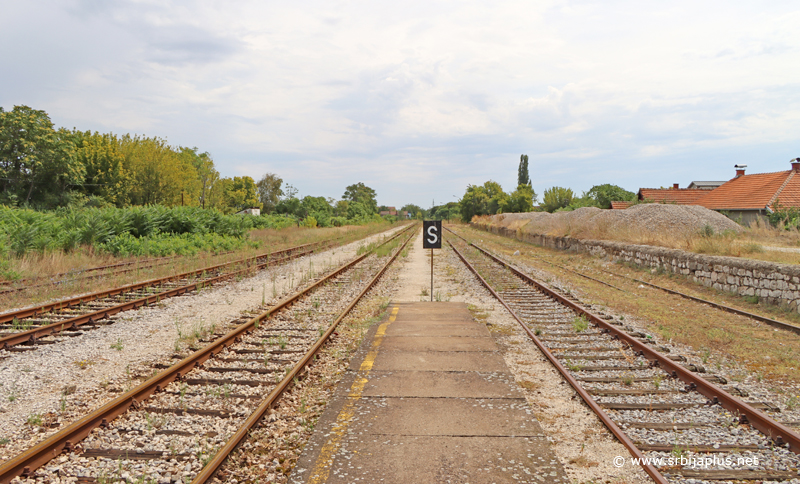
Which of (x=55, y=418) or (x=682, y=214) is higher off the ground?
(x=682, y=214)

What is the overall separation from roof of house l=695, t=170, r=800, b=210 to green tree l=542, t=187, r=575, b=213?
583 inches

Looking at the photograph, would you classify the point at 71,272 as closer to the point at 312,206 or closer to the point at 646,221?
the point at 646,221

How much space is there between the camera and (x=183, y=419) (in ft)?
14.8

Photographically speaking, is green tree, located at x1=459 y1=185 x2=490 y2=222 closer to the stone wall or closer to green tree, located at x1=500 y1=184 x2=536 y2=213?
green tree, located at x1=500 y1=184 x2=536 y2=213

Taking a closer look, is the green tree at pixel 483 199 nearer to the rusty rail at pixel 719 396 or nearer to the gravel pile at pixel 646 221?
the gravel pile at pixel 646 221

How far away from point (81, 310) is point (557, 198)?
50.6 meters

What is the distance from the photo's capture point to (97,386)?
215 inches

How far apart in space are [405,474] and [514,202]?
6463 cm

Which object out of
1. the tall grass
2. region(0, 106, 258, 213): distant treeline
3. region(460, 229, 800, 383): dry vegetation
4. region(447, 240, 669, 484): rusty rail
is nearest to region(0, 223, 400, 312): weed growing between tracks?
the tall grass

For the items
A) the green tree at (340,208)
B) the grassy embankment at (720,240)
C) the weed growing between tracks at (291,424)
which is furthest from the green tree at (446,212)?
the weed growing between tracks at (291,424)

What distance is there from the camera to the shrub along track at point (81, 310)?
728 cm

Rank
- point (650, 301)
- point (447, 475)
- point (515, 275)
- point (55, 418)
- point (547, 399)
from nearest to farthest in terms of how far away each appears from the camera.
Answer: point (447, 475) < point (55, 418) < point (547, 399) < point (650, 301) < point (515, 275)

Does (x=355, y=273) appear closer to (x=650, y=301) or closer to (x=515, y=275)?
(x=515, y=275)

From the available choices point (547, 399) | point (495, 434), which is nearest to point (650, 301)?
point (547, 399)
